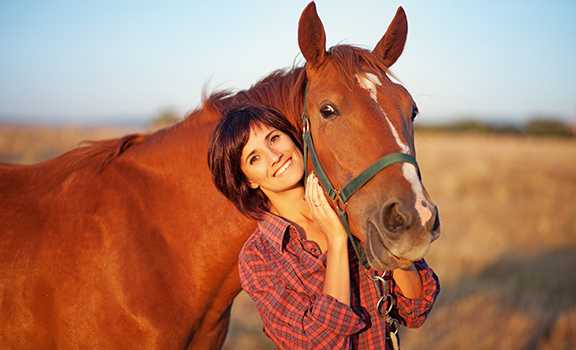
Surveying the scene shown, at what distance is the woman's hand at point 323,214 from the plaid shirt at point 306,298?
6.3 inches

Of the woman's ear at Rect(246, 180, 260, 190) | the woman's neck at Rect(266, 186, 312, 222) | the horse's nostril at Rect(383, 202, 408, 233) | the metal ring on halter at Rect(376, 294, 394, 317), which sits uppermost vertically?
the horse's nostril at Rect(383, 202, 408, 233)

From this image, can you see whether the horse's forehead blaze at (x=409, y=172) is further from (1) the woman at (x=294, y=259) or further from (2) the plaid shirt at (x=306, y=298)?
(2) the plaid shirt at (x=306, y=298)

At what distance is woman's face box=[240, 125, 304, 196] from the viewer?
1740 millimetres

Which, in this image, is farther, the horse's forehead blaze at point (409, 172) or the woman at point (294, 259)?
the woman at point (294, 259)

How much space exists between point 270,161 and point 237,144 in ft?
0.60

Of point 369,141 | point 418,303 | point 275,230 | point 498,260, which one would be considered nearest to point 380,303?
point 418,303

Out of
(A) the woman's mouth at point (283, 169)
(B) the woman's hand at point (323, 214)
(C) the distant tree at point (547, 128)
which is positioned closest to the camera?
(B) the woman's hand at point (323, 214)

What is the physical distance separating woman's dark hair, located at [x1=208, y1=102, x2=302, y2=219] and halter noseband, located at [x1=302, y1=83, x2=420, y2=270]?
183 millimetres

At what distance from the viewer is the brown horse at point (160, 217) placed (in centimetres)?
156

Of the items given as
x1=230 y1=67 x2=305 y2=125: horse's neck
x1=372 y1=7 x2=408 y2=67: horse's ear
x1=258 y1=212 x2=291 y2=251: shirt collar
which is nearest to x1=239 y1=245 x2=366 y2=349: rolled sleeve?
x1=258 y1=212 x2=291 y2=251: shirt collar

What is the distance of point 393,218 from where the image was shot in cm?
129

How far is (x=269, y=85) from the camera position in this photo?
2.11m

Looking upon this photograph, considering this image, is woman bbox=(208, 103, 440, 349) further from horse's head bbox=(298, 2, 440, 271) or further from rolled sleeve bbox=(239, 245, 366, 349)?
horse's head bbox=(298, 2, 440, 271)

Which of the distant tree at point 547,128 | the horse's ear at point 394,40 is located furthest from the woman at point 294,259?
the distant tree at point 547,128
